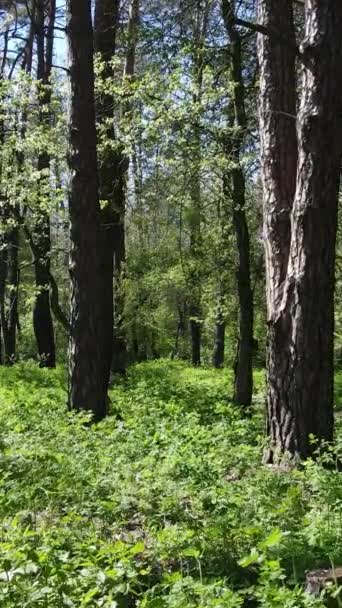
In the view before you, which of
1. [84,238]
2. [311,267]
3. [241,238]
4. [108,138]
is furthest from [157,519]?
[108,138]

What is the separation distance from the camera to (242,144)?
33.7ft

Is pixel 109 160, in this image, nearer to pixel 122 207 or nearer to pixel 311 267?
pixel 122 207

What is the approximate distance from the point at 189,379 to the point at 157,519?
10437mm

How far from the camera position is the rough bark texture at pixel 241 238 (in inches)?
399

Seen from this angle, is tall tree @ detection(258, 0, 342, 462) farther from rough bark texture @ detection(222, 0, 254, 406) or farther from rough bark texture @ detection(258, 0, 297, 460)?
rough bark texture @ detection(222, 0, 254, 406)

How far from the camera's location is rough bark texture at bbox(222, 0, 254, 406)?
33.2 feet

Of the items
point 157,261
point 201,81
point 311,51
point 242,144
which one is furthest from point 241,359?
point 157,261

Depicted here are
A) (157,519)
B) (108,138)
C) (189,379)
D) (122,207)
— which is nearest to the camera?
(157,519)

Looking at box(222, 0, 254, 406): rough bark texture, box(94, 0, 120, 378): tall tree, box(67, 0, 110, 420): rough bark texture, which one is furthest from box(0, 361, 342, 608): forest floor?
box(94, 0, 120, 378): tall tree

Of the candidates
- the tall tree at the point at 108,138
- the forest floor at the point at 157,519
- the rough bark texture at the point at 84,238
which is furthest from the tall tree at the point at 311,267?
the tall tree at the point at 108,138

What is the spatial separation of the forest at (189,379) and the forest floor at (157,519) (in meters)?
0.02

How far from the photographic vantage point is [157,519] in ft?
14.1

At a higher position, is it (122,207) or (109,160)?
(109,160)

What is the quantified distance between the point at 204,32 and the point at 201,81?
1.07m
